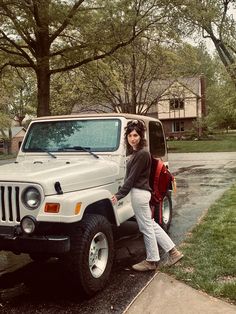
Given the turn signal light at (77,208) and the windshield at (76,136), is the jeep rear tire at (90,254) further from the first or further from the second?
the windshield at (76,136)

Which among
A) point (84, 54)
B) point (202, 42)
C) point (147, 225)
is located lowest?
point (147, 225)

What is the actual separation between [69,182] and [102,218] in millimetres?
571

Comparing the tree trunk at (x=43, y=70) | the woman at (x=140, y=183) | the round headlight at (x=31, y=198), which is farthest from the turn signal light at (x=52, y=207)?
the tree trunk at (x=43, y=70)

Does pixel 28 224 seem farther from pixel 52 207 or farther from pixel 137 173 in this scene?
pixel 137 173

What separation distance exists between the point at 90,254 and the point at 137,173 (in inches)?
42.1

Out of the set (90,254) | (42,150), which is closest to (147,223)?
(90,254)

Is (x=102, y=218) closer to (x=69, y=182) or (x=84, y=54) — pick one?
(x=69, y=182)

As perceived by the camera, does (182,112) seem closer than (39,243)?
No

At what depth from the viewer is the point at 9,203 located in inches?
178

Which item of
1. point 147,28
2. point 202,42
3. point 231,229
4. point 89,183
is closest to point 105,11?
point 147,28

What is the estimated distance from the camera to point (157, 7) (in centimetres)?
1520

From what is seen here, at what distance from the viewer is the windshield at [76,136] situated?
599cm

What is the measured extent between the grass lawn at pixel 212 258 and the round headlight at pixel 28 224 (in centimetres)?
187

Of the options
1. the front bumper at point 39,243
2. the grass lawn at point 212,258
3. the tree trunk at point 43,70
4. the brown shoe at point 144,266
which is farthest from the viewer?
the tree trunk at point 43,70
